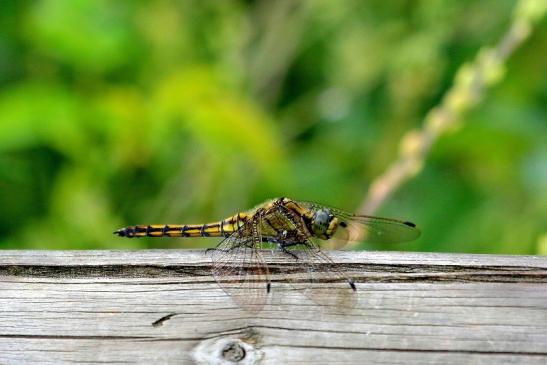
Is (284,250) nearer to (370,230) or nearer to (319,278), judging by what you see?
(319,278)

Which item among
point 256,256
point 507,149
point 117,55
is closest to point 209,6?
point 117,55

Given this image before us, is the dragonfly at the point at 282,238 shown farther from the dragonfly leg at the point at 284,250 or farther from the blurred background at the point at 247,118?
the blurred background at the point at 247,118

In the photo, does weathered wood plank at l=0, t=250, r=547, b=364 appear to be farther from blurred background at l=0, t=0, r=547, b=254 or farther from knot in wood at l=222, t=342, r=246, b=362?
blurred background at l=0, t=0, r=547, b=254

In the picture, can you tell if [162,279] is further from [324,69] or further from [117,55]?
[324,69]

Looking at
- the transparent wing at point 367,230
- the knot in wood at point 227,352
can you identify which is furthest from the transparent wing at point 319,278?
the transparent wing at point 367,230

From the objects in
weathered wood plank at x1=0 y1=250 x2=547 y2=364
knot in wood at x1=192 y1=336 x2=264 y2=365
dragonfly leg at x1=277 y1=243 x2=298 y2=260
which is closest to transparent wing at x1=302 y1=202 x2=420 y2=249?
dragonfly leg at x1=277 y1=243 x2=298 y2=260

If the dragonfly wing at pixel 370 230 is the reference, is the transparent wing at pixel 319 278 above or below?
below
